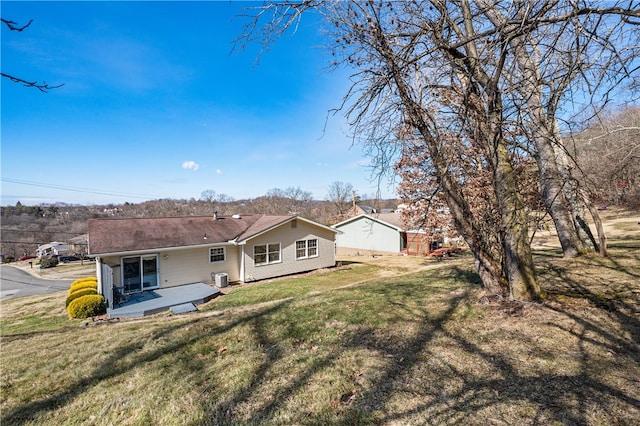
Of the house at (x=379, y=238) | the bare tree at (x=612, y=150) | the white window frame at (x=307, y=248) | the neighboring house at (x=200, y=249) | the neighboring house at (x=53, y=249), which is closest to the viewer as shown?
the bare tree at (x=612, y=150)

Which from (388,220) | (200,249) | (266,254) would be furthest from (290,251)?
(388,220)

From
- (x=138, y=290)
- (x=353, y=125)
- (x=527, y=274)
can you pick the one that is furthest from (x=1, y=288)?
(x=527, y=274)

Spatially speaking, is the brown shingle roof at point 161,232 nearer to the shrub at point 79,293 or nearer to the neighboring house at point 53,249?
the shrub at point 79,293

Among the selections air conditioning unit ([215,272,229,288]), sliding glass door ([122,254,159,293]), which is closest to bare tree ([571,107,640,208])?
air conditioning unit ([215,272,229,288])

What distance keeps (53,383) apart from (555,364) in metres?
6.38

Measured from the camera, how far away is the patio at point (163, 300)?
11.0 metres

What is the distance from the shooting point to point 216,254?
16250mm

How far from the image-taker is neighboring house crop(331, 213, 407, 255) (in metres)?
26.8

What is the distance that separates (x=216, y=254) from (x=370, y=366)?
1406cm

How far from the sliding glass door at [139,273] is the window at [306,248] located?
24.8 ft

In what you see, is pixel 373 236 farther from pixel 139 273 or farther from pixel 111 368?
pixel 111 368

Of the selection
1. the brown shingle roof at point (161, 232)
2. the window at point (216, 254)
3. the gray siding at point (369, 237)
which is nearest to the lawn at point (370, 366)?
the brown shingle roof at point (161, 232)

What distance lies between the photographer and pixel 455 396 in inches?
113

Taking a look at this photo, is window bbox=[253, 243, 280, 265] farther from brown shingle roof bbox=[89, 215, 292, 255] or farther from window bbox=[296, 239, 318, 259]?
window bbox=[296, 239, 318, 259]
